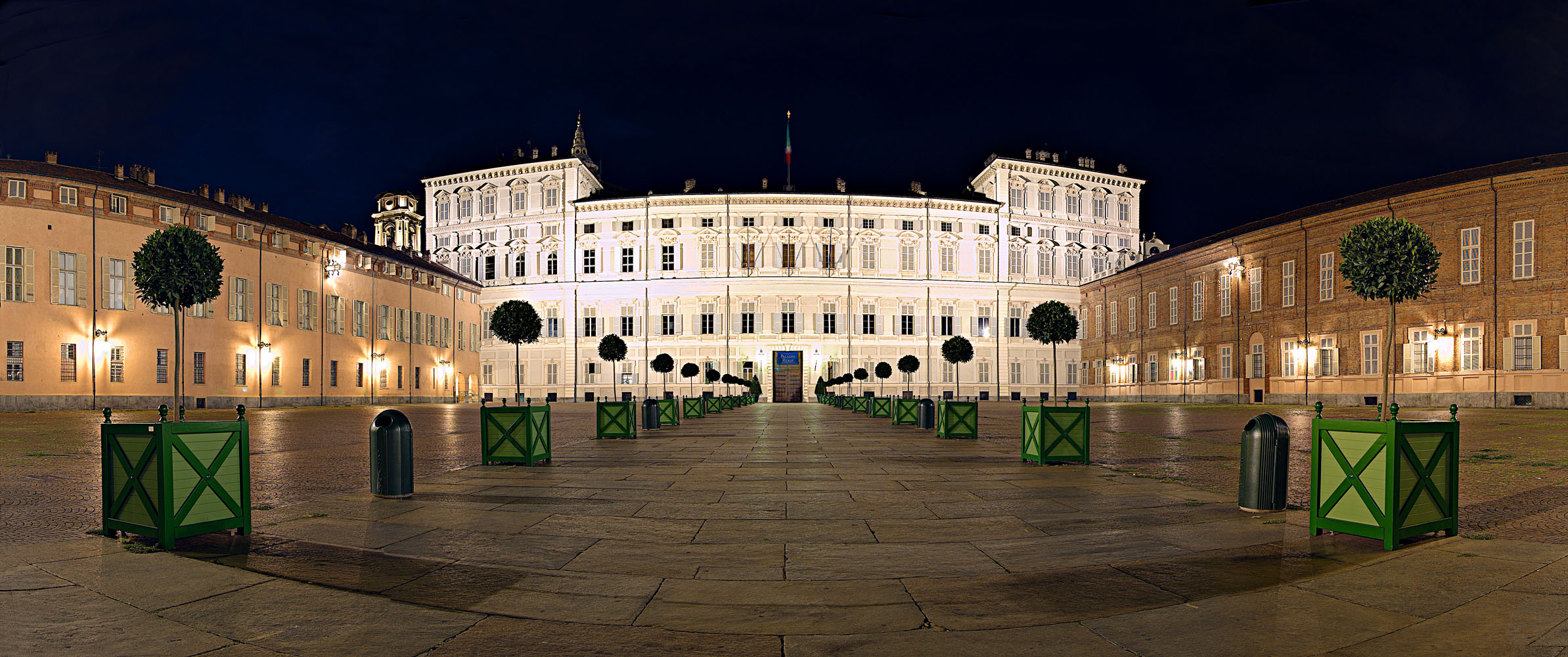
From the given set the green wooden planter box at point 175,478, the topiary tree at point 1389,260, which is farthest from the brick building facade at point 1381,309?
the green wooden planter box at point 175,478

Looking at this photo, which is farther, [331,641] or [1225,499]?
[1225,499]

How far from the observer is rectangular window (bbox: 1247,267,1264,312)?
49688 mm

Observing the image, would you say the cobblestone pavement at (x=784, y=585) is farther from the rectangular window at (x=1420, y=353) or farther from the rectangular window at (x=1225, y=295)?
the rectangular window at (x=1225, y=295)

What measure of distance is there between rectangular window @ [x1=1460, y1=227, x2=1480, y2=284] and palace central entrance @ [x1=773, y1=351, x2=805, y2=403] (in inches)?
1747

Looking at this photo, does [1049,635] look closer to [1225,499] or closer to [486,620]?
[486,620]

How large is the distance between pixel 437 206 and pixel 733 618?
8111 centimetres

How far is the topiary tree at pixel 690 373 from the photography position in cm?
6600

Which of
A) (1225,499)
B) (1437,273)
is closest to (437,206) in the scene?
(1437,273)

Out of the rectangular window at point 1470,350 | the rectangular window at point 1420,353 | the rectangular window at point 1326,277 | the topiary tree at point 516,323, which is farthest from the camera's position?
the topiary tree at point 516,323

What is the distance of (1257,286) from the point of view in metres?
50.2

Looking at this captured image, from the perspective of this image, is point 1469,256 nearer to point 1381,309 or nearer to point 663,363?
point 1381,309

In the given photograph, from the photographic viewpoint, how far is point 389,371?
60844 millimetres

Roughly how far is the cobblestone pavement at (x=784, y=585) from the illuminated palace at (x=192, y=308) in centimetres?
3966

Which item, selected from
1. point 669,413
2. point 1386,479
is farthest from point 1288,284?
point 1386,479
